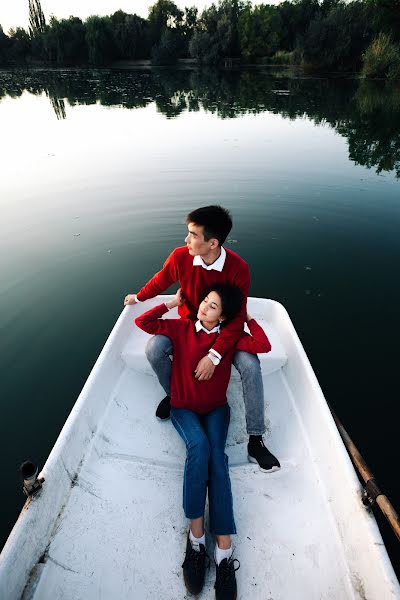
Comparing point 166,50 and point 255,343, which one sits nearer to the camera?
point 255,343

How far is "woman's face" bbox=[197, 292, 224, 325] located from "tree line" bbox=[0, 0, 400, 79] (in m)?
38.4

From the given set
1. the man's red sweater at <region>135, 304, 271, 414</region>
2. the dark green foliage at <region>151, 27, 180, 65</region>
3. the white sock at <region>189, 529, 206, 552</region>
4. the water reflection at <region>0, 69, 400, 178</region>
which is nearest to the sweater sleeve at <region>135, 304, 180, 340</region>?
the man's red sweater at <region>135, 304, 271, 414</region>

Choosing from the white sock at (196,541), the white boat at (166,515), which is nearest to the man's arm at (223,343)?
the white boat at (166,515)

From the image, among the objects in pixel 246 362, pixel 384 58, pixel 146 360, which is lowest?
pixel 146 360

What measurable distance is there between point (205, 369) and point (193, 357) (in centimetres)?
16

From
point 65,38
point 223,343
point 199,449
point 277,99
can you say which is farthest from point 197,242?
point 65,38

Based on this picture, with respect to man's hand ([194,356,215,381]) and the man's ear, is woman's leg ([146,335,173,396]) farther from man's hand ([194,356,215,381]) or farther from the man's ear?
the man's ear

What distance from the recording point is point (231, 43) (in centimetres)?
4084

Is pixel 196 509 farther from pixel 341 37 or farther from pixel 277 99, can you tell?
pixel 341 37

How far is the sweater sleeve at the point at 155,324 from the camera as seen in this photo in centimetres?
246

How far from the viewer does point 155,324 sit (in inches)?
97.5

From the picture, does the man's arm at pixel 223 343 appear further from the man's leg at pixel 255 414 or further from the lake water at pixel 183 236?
the lake water at pixel 183 236

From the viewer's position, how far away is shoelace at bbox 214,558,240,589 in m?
1.71

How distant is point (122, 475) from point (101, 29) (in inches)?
2141
